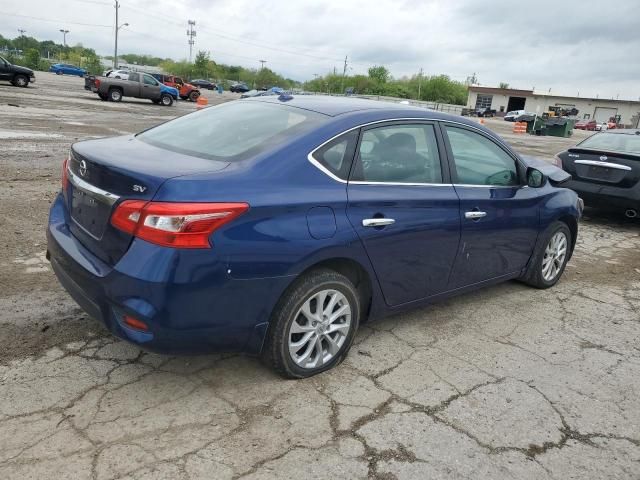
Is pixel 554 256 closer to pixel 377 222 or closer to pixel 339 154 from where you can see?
pixel 377 222

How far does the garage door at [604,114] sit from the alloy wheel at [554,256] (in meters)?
91.7

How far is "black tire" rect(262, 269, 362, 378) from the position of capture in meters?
3.02

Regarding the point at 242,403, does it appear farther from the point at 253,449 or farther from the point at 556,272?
the point at 556,272

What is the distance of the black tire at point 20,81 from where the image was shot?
92.2 feet

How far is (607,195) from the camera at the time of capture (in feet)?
25.9

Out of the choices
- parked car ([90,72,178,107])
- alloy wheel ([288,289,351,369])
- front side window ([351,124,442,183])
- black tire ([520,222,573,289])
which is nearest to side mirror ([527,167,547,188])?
black tire ([520,222,573,289])

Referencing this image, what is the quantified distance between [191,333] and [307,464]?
0.84 m

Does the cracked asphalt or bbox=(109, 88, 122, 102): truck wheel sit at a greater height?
bbox=(109, 88, 122, 102): truck wheel

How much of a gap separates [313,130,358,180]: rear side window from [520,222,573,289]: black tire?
242cm

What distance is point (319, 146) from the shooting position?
10.5 ft

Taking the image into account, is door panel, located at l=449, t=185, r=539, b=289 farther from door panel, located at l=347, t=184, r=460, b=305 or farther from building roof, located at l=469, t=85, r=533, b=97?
building roof, located at l=469, t=85, r=533, b=97

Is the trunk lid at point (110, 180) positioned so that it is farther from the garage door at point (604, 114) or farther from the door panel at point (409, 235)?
the garage door at point (604, 114)

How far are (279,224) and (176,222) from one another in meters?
0.54

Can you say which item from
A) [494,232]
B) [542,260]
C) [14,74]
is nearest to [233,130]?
[494,232]
